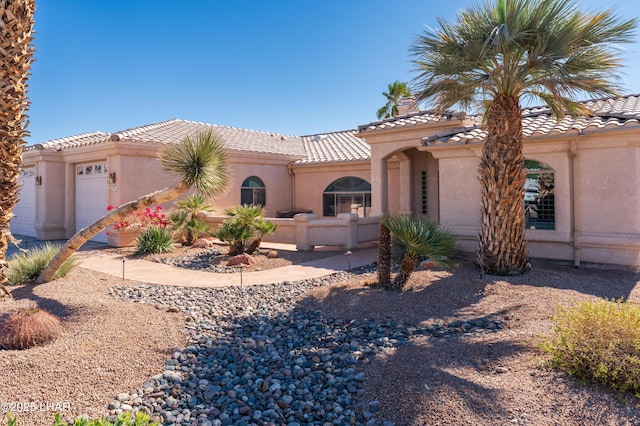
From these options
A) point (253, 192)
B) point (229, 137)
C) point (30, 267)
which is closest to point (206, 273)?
point (30, 267)

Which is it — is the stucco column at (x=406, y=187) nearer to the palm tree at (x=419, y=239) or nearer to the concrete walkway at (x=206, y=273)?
the concrete walkway at (x=206, y=273)

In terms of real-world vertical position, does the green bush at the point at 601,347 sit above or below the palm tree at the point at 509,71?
below

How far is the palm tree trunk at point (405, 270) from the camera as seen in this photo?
7797 mm

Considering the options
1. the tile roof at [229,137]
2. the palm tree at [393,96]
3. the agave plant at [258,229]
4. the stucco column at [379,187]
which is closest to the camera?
the agave plant at [258,229]

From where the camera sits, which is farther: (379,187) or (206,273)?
(379,187)

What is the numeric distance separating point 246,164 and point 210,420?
17.3 m

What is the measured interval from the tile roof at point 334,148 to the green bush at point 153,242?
9.45m

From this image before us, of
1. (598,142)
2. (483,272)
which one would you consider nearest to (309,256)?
(483,272)

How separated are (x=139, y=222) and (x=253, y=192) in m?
6.70

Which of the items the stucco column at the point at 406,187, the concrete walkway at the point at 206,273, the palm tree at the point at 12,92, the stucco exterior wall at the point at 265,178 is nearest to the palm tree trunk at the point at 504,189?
the concrete walkway at the point at 206,273

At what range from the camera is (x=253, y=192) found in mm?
20734

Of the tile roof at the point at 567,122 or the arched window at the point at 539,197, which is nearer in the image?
the tile roof at the point at 567,122

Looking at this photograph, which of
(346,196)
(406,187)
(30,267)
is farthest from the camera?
(346,196)

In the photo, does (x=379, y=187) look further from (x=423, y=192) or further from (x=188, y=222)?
(x=188, y=222)
